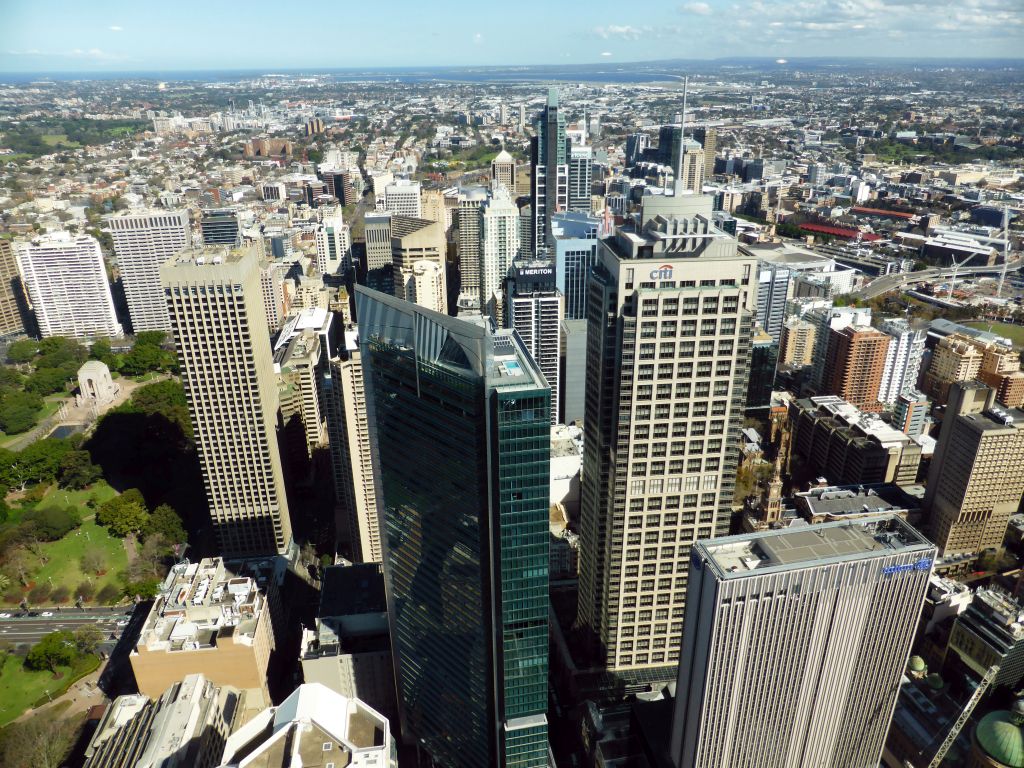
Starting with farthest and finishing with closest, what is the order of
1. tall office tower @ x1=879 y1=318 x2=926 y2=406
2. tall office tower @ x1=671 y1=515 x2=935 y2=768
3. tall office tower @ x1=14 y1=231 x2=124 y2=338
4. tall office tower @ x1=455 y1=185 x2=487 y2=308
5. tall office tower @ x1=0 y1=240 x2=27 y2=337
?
tall office tower @ x1=0 y1=240 x2=27 y2=337 → tall office tower @ x1=455 y1=185 x2=487 y2=308 → tall office tower @ x1=14 y1=231 x2=124 y2=338 → tall office tower @ x1=879 y1=318 x2=926 y2=406 → tall office tower @ x1=671 y1=515 x2=935 y2=768

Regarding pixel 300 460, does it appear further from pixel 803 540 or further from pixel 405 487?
pixel 803 540

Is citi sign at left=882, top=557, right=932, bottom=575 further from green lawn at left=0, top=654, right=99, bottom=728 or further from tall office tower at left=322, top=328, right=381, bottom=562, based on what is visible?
green lawn at left=0, top=654, right=99, bottom=728

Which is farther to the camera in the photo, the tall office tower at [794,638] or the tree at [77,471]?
the tree at [77,471]

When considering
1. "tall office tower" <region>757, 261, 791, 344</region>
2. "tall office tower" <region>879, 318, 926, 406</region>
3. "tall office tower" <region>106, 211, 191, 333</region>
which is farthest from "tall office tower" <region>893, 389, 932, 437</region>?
"tall office tower" <region>106, 211, 191, 333</region>

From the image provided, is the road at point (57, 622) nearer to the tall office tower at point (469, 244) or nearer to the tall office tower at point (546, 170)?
the tall office tower at point (469, 244)

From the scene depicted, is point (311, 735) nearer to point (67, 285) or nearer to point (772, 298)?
point (772, 298)

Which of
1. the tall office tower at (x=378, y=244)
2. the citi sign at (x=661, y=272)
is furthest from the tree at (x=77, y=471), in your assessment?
the citi sign at (x=661, y=272)

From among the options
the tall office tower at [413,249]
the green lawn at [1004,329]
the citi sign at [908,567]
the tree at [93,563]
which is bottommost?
the tree at [93,563]

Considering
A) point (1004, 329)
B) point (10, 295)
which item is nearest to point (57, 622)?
point (10, 295)
